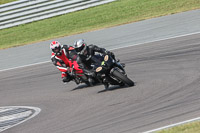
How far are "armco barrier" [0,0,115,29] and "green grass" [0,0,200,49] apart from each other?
0.91 ft

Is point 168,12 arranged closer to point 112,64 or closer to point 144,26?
point 144,26

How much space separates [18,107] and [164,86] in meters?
4.12

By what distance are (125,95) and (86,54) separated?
2.00m

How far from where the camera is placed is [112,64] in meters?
11.6

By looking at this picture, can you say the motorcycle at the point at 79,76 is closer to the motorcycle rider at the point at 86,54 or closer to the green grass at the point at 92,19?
the motorcycle rider at the point at 86,54

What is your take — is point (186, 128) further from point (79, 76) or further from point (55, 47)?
point (55, 47)

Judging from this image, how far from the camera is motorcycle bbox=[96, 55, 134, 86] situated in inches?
454

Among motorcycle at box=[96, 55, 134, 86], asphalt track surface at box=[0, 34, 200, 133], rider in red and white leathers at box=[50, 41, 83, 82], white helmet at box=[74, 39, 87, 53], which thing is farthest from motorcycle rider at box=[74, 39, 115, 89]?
rider in red and white leathers at box=[50, 41, 83, 82]

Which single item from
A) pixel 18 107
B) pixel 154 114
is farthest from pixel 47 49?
pixel 154 114

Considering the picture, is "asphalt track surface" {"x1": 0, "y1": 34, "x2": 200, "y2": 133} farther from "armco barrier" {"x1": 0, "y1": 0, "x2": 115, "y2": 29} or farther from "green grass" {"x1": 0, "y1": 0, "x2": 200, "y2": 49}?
"armco barrier" {"x1": 0, "y1": 0, "x2": 115, "y2": 29}

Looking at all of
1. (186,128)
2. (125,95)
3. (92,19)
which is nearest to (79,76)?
(125,95)

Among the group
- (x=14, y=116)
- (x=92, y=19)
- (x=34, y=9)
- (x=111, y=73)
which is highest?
(x=34, y=9)

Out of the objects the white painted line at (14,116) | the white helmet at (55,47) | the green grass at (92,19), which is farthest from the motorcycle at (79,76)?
the green grass at (92,19)

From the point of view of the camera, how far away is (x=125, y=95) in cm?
1113
